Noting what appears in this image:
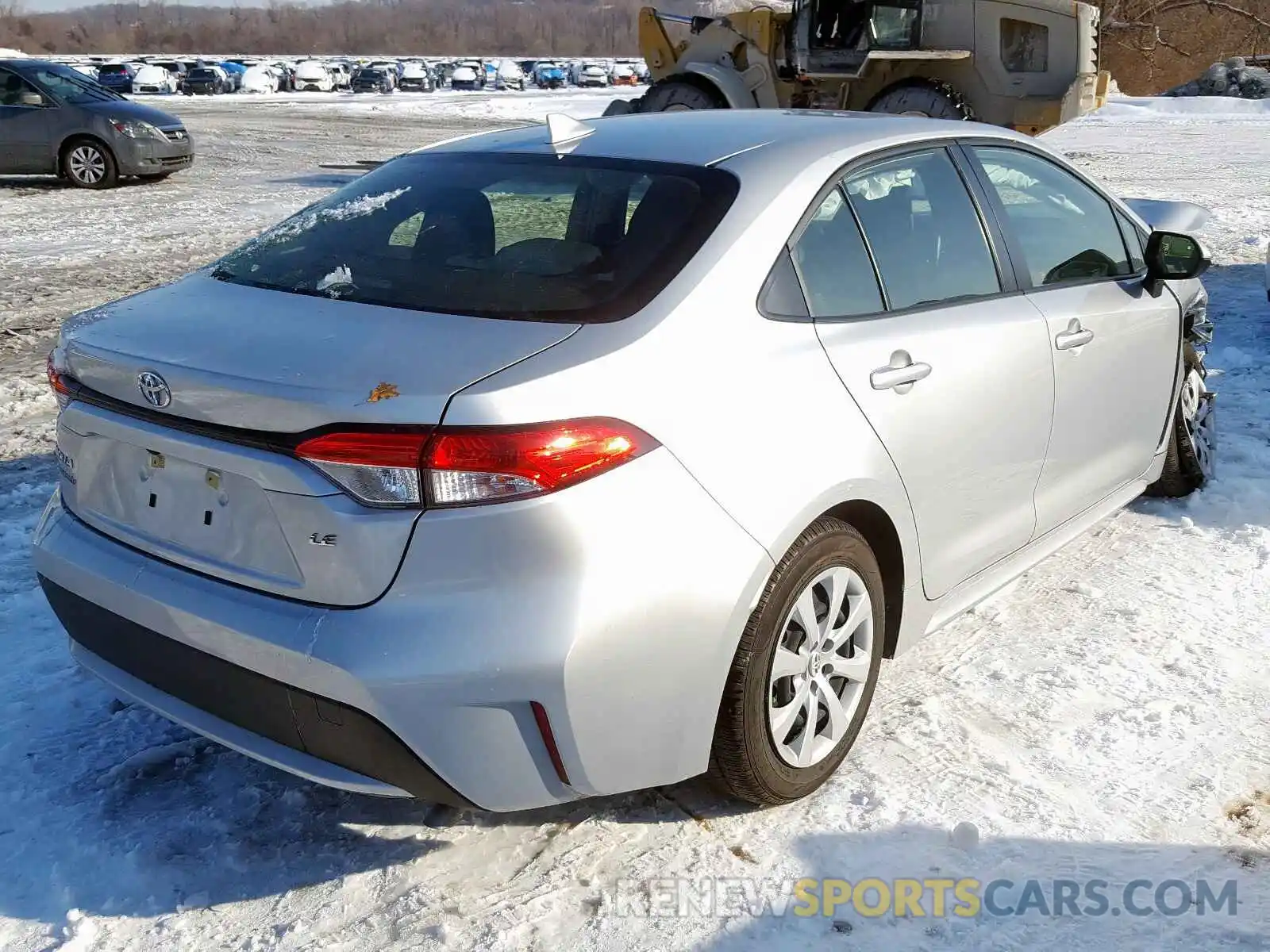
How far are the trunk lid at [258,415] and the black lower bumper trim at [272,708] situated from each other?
0.19m

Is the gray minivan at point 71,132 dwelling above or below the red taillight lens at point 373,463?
above

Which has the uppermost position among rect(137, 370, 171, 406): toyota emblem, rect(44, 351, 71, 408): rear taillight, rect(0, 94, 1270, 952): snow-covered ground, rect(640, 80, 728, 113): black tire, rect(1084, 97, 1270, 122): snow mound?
rect(640, 80, 728, 113): black tire

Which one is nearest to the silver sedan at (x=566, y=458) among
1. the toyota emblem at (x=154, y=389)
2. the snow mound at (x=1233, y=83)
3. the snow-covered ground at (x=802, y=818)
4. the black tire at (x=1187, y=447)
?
the toyota emblem at (x=154, y=389)

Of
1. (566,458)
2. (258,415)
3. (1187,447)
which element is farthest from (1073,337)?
(258,415)

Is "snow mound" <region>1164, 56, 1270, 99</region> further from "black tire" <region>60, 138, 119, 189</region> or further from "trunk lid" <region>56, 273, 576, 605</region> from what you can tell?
"trunk lid" <region>56, 273, 576, 605</region>

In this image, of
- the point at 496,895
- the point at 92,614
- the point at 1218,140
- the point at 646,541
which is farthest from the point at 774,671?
the point at 1218,140

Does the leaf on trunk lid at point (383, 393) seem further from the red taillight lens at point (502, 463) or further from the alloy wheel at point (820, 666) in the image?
the alloy wheel at point (820, 666)

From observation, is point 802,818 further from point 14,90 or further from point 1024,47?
point 14,90

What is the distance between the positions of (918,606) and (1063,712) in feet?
1.90

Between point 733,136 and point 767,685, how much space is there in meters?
1.47

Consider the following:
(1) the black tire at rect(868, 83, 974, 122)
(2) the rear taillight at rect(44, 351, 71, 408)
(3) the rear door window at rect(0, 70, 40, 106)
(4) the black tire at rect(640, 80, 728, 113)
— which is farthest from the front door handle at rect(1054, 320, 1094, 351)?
(3) the rear door window at rect(0, 70, 40, 106)

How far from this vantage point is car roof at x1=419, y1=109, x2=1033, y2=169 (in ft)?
10.1

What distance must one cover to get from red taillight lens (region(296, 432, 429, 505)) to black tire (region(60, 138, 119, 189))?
14437 millimetres

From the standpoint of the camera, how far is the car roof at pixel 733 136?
308cm
